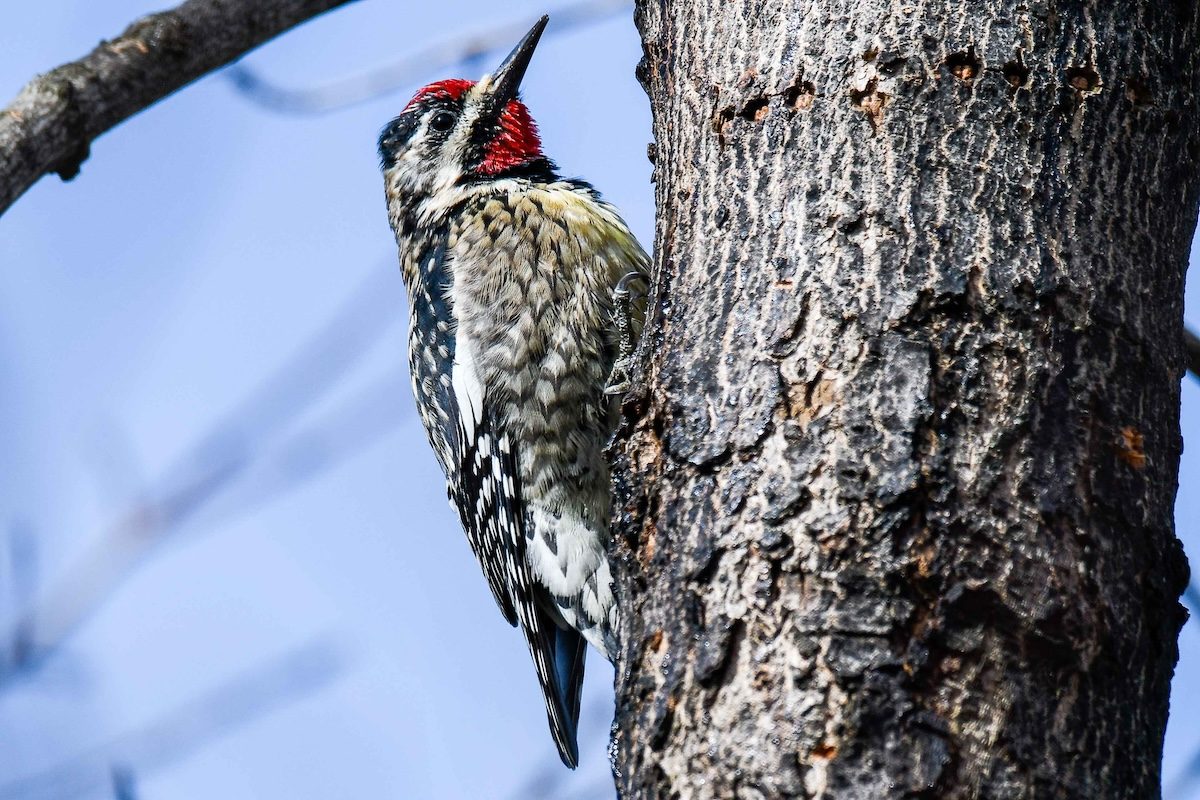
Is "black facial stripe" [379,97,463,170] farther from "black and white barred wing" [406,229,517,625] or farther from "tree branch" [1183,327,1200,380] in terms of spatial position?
"tree branch" [1183,327,1200,380]

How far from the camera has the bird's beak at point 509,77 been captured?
4.26m

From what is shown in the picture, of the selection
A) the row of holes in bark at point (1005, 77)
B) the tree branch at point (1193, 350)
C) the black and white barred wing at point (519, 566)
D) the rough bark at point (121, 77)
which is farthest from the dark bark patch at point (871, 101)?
the black and white barred wing at point (519, 566)

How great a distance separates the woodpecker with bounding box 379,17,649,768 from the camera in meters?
3.37

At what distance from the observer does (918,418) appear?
1697mm

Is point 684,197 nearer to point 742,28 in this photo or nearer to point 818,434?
point 742,28

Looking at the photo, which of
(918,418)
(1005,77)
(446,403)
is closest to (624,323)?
(446,403)

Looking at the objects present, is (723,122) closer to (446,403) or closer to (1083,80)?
(1083,80)

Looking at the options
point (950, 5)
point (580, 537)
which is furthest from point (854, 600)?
point (580, 537)

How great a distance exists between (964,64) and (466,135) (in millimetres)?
2510

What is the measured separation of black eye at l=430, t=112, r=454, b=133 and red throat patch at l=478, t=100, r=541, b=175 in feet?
0.67

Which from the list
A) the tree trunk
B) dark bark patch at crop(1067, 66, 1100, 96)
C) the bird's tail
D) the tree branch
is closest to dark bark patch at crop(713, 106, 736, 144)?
the tree trunk

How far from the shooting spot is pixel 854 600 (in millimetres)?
1607

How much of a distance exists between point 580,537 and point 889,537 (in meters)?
1.89

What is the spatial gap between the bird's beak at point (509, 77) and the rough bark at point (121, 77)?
0.90 metres
